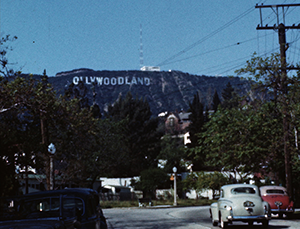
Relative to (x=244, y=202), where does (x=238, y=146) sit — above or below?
above

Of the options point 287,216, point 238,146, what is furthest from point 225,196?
point 238,146

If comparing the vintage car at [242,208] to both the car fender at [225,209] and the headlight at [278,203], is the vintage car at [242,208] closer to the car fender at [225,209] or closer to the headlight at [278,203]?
the car fender at [225,209]

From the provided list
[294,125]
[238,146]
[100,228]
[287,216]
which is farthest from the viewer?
[238,146]

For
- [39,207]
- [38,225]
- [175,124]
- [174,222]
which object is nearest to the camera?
[38,225]

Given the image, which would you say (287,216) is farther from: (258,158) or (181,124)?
(181,124)

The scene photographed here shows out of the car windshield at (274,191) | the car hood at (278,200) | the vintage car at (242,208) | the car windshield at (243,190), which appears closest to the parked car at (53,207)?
the vintage car at (242,208)

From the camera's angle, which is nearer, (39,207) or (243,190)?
(39,207)

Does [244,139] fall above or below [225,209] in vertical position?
above

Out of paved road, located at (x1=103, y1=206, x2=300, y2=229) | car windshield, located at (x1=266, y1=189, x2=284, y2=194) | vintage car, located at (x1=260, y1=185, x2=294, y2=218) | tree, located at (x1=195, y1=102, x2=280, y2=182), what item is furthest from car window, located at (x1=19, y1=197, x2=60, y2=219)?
tree, located at (x1=195, y1=102, x2=280, y2=182)

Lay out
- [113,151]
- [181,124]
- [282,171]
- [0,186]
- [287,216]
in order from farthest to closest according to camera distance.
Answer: [181,124] < [113,151] < [282,171] < [287,216] < [0,186]

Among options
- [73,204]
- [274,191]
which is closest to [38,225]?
[73,204]

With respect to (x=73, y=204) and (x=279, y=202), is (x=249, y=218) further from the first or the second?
(x=73, y=204)
